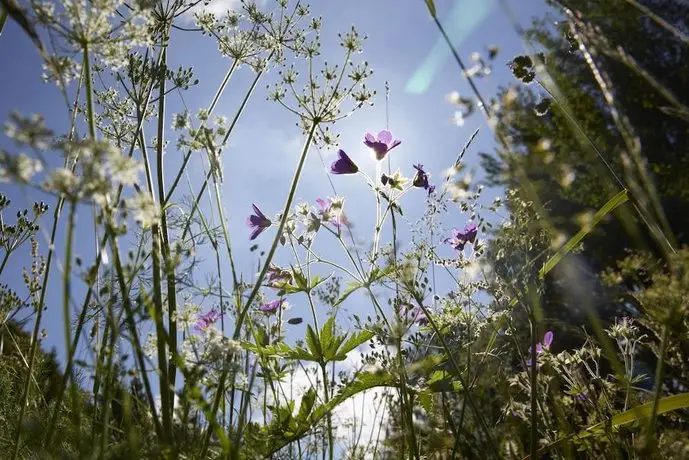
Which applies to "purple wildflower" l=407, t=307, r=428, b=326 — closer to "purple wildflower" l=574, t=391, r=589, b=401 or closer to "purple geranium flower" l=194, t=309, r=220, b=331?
"purple wildflower" l=574, t=391, r=589, b=401

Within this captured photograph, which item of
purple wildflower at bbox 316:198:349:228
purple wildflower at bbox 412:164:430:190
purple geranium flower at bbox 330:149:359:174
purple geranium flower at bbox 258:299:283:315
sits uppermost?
purple geranium flower at bbox 330:149:359:174

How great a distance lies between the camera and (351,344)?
8.21ft

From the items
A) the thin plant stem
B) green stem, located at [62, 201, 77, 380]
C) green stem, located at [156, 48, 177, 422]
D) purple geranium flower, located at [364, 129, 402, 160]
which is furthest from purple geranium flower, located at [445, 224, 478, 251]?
green stem, located at [62, 201, 77, 380]

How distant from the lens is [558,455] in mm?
1831

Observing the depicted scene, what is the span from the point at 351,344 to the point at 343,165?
96 centimetres

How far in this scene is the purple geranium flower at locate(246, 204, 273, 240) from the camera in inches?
118

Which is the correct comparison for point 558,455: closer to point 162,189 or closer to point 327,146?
point 162,189

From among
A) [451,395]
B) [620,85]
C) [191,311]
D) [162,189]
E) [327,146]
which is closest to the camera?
[191,311]

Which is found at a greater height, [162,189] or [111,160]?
[162,189]

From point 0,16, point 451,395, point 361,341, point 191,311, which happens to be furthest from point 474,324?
point 0,16

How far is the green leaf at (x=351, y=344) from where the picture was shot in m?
2.45

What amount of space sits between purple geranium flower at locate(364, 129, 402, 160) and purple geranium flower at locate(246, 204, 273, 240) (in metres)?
0.67

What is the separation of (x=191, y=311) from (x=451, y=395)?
2.75 meters

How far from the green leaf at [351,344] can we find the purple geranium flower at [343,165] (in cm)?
91
